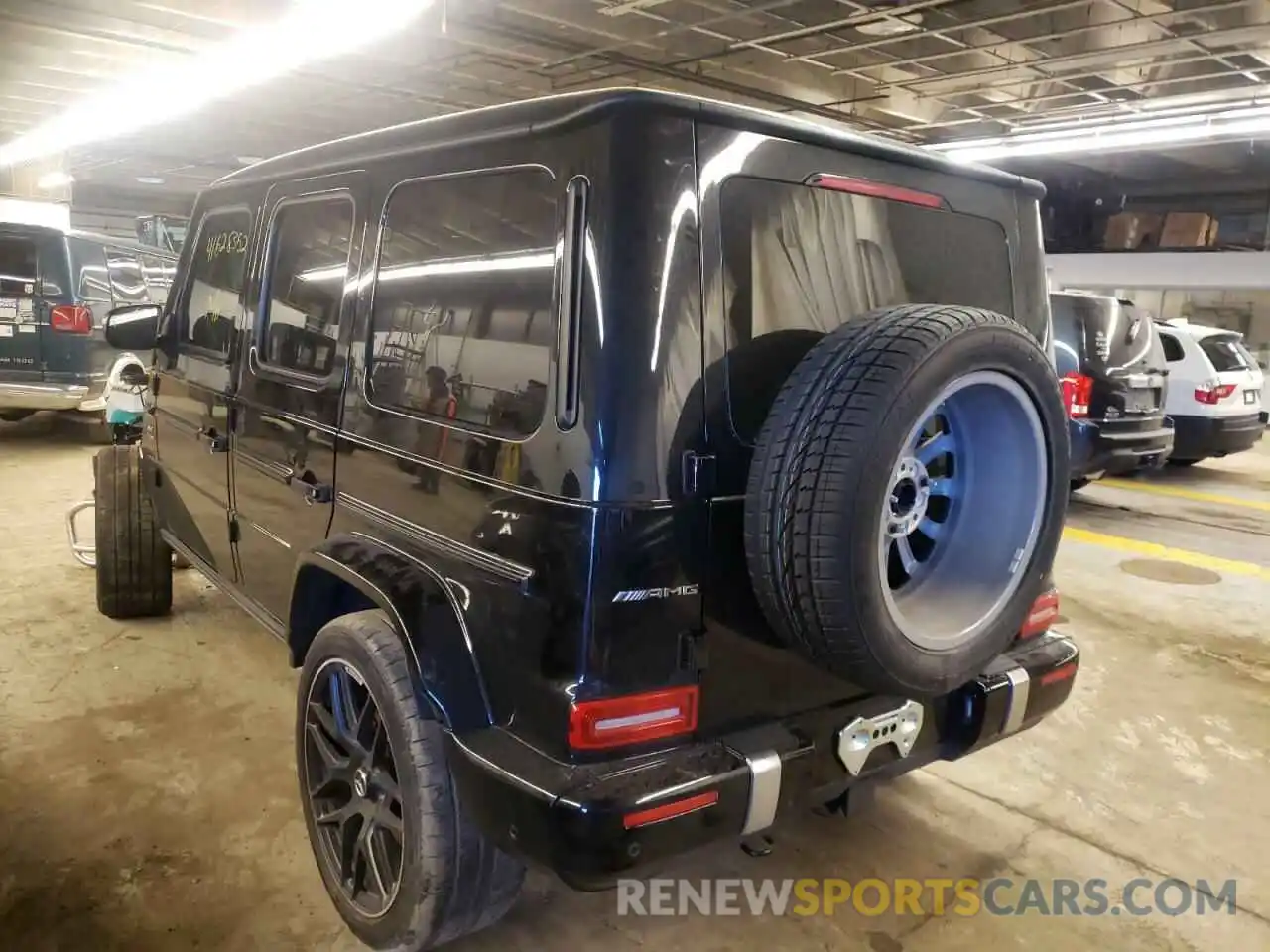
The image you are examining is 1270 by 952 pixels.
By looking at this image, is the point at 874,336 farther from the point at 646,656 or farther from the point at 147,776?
the point at 147,776

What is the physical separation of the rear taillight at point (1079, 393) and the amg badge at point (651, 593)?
5765 millimetres

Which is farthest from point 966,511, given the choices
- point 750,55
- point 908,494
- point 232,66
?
point 232,66

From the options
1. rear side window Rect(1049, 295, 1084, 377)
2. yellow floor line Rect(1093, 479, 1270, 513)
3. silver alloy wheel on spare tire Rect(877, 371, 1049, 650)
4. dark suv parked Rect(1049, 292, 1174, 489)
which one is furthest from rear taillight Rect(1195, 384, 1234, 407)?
silver alloy wheel on spare tire Rect(877, 371, 1049, 650)

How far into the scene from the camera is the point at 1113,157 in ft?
41.9

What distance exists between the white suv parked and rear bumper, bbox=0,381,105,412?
389 inches

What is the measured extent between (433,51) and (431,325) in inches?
262

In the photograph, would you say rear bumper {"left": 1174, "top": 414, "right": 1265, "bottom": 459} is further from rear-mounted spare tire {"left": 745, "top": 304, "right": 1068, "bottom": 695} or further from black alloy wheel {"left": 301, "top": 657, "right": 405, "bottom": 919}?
black alloy wheel {"left": 301, "top": 657, "right": 405, "bottom": 919}

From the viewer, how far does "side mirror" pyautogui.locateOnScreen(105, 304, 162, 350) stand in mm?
3693

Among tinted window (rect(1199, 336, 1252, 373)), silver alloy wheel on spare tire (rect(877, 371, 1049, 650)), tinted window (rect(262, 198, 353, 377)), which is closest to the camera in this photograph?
silver alloy wheel on spare tire (rect(877, 371, 1049, 650))

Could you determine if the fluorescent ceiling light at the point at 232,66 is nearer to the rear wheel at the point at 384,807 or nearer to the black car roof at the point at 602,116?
the black car roof at the point at 602,116

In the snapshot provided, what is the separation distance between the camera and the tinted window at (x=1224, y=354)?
902 cm

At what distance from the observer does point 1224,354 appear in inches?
361

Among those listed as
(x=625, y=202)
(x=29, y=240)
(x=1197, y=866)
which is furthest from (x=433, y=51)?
(x=1197, y=866)

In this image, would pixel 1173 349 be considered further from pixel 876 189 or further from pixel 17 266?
pixel 17 266
